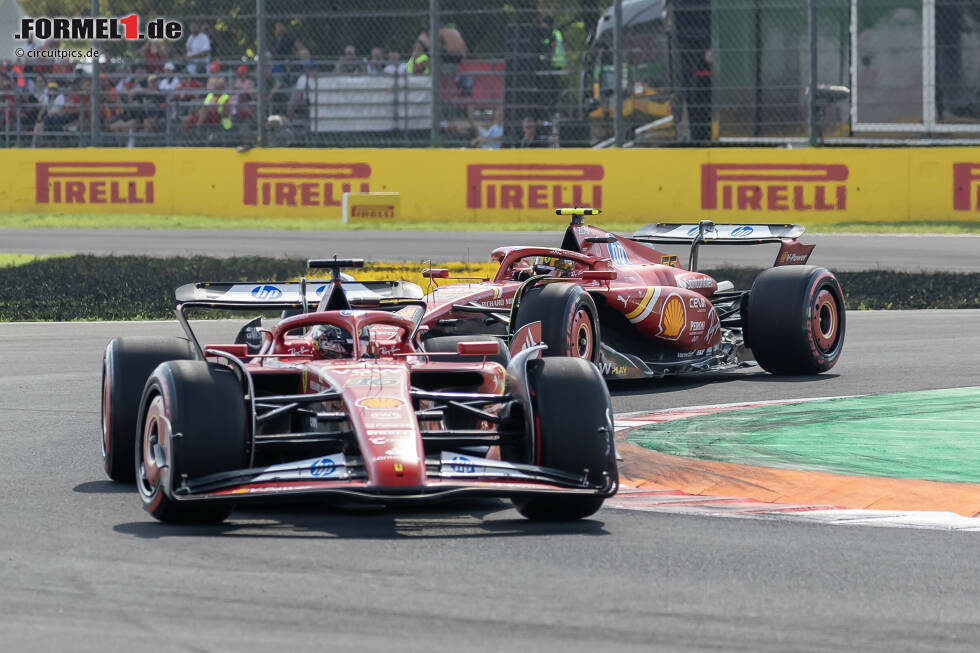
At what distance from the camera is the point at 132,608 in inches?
198

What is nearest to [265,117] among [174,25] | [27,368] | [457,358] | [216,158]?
[216,158]

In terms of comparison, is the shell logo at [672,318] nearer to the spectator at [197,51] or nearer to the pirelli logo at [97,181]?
the spectator at [197,51]

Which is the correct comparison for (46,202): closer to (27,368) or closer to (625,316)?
(27,368)

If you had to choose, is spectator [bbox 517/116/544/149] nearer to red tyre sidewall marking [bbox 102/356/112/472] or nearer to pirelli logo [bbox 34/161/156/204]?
pirelli logo [bbox 34/161/156/204]

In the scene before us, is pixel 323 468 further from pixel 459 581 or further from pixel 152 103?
pixel 152 103

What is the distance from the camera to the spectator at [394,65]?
24.4 meters

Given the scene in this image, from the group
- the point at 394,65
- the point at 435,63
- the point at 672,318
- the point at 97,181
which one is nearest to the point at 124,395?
the point at 672,318

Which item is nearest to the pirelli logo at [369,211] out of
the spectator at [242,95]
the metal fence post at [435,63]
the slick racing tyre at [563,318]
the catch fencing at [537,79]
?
the catch fencing at [537,79]

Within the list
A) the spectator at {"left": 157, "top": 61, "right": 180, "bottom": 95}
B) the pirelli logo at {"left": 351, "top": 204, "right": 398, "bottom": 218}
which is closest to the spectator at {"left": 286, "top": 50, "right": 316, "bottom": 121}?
the pirelli logo at {"left": 351, "top": 204, "right": 398, "bottom": 218}

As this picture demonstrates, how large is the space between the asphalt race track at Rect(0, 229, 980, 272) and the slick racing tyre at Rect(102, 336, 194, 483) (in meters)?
11.5

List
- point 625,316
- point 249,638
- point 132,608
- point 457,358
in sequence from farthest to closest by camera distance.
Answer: point 625,316, point 457,358, point 132,608, point 249,638

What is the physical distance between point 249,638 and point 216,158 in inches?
822

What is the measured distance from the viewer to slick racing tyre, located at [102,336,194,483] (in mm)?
7426

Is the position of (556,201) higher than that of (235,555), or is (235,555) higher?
(556,201)
